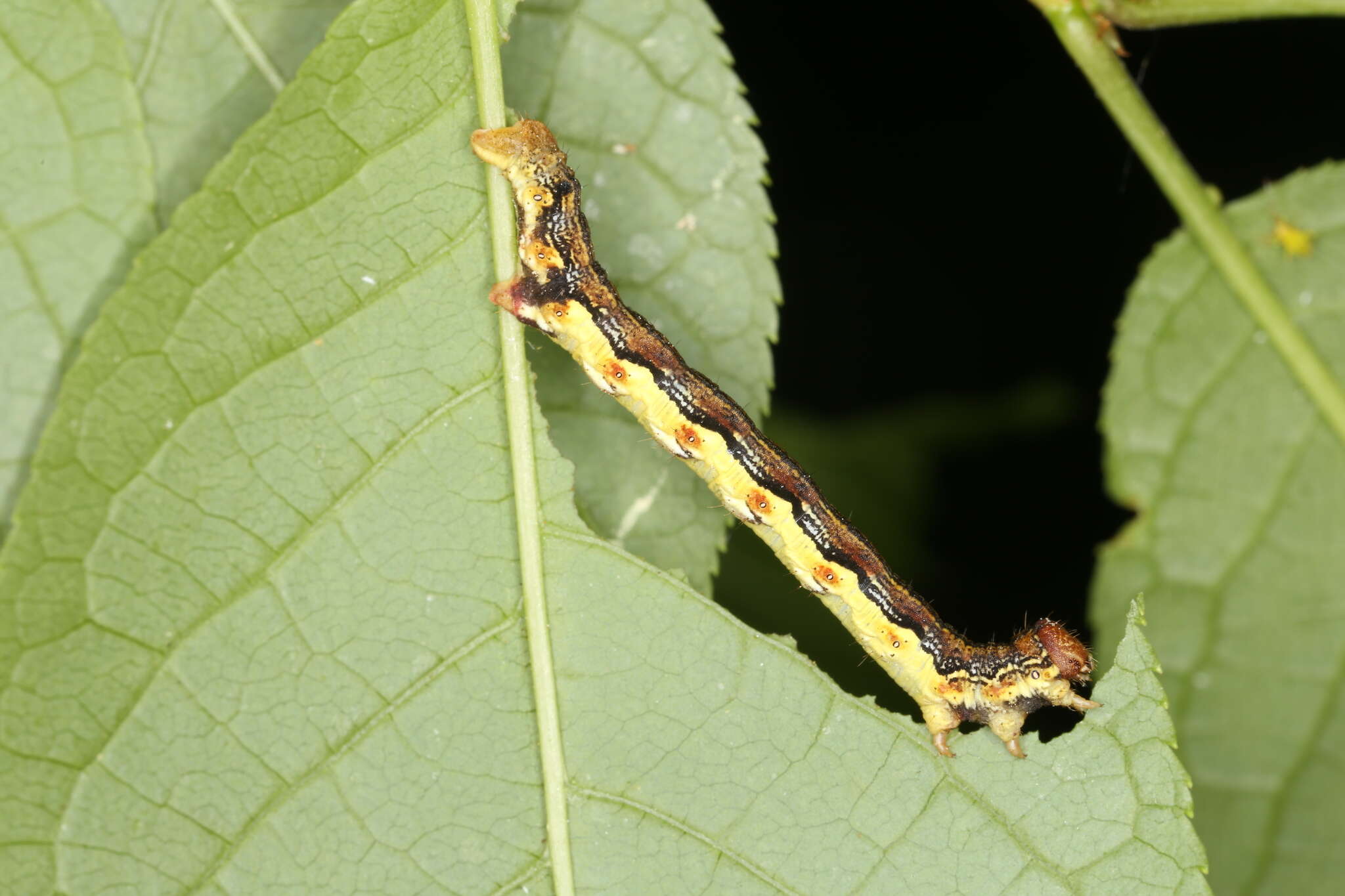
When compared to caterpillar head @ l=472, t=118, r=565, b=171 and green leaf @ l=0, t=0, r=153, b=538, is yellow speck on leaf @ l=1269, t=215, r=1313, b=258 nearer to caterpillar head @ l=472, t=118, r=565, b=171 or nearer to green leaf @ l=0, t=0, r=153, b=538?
caterpillar head @ l=472, t=118, r=565, b=171

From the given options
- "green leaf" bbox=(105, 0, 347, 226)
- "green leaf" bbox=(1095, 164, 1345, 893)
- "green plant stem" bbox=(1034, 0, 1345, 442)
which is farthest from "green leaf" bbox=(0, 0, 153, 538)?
"green leaf" bbox=(1095, 164, 1345, 893)

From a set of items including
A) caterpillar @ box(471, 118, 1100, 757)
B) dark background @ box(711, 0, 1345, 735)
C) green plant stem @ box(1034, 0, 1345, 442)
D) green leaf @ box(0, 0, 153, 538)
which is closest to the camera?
caterpillar @ box(471, 118, 1100, 757)

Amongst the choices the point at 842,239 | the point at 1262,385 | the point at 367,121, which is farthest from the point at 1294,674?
the point at 367,121

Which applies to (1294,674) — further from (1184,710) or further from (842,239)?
(842,239)

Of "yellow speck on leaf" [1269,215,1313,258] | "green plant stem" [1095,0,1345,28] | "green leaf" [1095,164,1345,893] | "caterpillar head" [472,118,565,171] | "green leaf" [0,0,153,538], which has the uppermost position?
"green leaf" [0,0,153,538]

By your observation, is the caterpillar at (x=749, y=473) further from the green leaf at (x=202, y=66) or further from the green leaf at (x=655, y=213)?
the green leaf at (x=202, y=66)

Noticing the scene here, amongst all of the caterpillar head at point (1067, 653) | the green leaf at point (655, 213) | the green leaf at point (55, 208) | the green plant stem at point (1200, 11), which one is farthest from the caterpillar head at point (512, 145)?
the caterpillar head at point (1067, 653)

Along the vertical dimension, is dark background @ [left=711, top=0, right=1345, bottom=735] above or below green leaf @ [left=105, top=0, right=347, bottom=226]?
below
